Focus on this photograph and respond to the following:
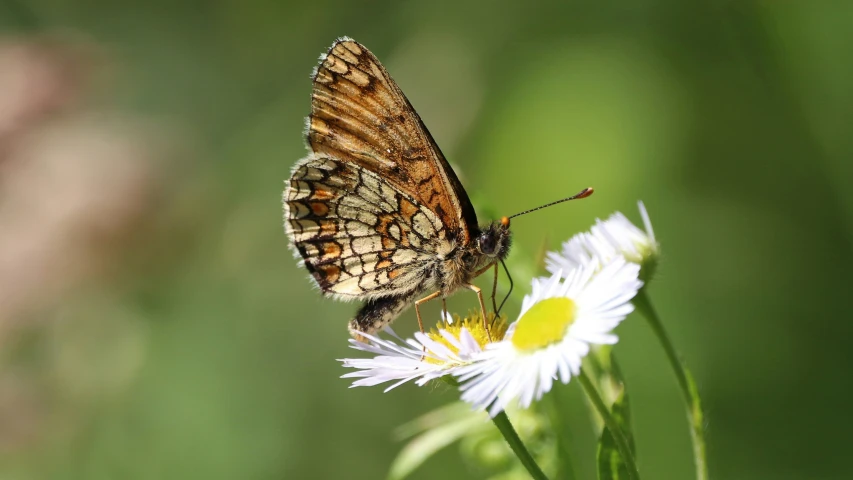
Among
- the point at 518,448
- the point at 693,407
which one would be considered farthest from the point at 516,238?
the point at 518,448

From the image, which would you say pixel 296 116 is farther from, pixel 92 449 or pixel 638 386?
pixel 638 386

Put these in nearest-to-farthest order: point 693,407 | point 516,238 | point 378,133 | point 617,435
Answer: point 617,435 < point 693,407 < point 378,133 < point 516,238

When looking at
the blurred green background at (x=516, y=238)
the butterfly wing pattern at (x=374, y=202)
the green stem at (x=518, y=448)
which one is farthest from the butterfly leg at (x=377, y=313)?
the blurred green background at (x=516, y=238)

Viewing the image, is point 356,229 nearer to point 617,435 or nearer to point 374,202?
point 374,202

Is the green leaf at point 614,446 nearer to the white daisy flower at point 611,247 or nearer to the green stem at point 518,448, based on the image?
the green stem at point 518,448

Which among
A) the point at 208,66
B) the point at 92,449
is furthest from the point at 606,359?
the point at 208,66

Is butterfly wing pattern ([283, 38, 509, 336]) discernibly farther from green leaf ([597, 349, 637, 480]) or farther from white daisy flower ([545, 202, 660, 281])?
green leaf ([597, 349, 637, 480])

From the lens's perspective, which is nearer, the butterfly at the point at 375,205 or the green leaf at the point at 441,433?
the green leaf at the point at 441,433
